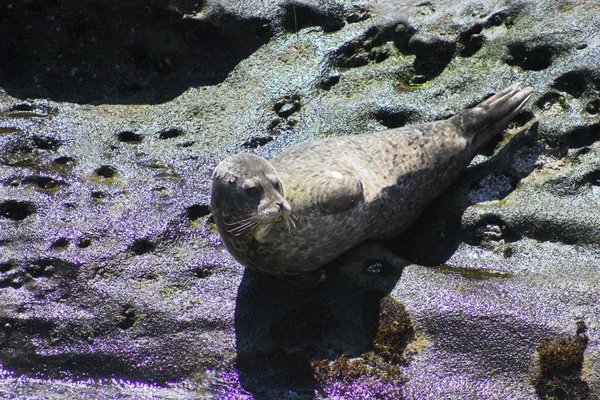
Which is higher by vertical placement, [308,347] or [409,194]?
[409,194]

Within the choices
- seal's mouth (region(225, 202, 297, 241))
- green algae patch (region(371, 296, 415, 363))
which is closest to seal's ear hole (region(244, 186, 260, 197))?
seal's mouth (region(225, 202, 297, 241))

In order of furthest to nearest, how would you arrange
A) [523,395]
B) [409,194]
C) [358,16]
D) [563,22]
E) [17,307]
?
[358,16] < [563,22] < [409,194] < [17,307] < [523,395]

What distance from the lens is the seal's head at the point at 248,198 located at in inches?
185

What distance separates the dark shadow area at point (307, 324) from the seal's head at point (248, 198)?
0.52 m


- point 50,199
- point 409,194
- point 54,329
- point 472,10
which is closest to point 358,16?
point 472,10

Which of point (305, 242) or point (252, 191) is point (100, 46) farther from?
point (305, 242)

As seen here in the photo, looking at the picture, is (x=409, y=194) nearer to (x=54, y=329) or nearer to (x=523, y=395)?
(x=523, y=395)

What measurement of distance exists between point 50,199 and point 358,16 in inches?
133

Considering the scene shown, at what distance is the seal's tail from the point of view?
598cm

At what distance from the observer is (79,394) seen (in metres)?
4.88

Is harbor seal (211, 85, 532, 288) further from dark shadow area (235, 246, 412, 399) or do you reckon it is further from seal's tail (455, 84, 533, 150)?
dark shadow area (235, 246, 412, 399)

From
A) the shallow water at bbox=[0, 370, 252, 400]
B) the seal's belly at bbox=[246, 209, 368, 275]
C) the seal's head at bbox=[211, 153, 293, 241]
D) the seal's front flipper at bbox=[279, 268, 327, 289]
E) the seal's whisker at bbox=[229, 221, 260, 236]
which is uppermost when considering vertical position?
the seal's head at bbox=[211, 153, 293, 241]

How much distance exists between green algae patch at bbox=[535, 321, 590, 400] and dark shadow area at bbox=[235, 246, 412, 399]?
3.01ft

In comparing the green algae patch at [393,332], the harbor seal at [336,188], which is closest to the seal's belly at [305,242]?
→ the harbor seal at [336,188]
